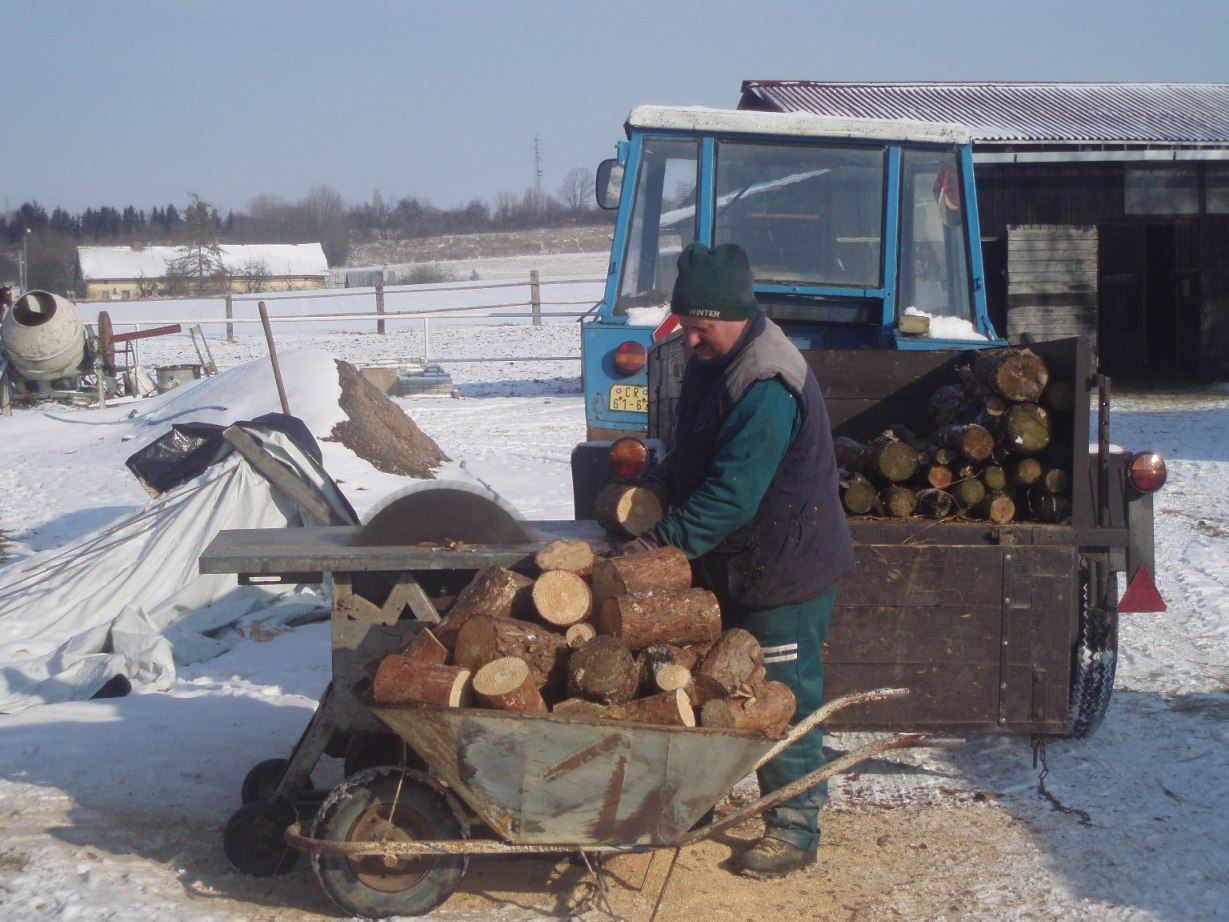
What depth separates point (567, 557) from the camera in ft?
11.9

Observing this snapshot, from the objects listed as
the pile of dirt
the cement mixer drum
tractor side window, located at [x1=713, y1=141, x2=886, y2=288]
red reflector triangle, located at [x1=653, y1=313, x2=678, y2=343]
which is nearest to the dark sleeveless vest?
red reflector triangle, located at [x1=653, y1=313, x2=678, y2=343]

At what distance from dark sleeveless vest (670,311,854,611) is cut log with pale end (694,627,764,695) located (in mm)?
258

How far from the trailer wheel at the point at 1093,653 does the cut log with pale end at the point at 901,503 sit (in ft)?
2.49

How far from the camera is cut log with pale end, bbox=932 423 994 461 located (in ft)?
15.2

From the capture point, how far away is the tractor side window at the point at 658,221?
668cm

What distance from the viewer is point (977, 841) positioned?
4.23 m

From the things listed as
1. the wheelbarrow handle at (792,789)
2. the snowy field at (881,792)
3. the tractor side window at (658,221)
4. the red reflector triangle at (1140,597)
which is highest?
the tractor side window at (658,221)

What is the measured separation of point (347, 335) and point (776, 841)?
1011 inches

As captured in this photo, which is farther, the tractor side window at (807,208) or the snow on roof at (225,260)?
the snow on roof at (225,260)

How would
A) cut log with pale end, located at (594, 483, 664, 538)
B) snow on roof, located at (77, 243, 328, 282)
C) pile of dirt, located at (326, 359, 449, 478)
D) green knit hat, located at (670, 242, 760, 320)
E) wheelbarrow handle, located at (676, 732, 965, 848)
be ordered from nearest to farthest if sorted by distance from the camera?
wheelbarrow handle, located at (676, 732, 965, 848)
green knit hat, located at (670, 242, 760, 320)
cut log with pale end, located at (594, 483, 664, 538)
pile of dirt, located at (326, 359, 449, 478)
snow on roof, located at (77, 243, 328, 282)

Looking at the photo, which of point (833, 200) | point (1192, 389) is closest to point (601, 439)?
point (833, 200)

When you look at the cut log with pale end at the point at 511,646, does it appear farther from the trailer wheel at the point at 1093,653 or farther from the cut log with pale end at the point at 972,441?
the trailer wheel at the point at 1093,653

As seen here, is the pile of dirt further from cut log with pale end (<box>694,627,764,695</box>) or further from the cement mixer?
cut log with pale end (<box>694,627,764,695</box>)

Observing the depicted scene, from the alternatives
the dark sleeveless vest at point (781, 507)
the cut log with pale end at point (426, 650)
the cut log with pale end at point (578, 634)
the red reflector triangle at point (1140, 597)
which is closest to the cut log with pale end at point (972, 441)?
the red reflector triangle at point (1140, 597)
